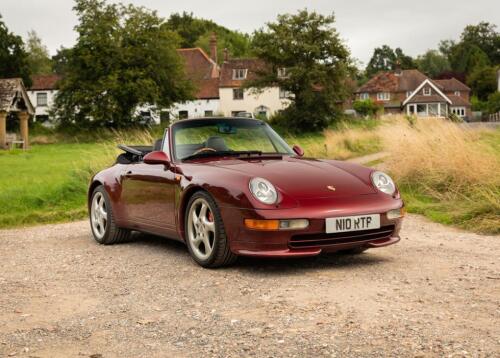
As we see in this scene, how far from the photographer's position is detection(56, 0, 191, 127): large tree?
53.7m

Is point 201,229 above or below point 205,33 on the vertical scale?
below

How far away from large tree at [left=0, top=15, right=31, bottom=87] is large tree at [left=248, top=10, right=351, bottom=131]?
22.7 m

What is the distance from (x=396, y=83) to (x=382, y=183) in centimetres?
9640

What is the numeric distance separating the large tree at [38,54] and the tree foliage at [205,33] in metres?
19.6

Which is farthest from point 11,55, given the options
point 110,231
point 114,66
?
point 110,231

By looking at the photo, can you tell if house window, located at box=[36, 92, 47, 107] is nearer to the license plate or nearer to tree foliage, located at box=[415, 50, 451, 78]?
the license plate

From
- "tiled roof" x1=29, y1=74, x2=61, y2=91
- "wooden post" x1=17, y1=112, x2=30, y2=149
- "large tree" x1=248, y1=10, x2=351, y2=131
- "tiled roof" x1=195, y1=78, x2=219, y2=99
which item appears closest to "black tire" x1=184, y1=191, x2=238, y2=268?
"wooden post" x1=17, y1=112, x2=30, y2=149

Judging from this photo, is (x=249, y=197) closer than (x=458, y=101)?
Yes

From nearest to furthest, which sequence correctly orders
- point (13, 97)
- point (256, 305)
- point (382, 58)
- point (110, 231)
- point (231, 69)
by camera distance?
point (256, 305)
point (110, 231)
point (13, 97)
point (231, 69)
point (382, 58)

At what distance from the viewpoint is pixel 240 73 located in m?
75.9

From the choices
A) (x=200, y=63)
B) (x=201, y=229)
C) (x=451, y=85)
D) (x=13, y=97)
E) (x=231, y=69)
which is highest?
(x=200, y=63)

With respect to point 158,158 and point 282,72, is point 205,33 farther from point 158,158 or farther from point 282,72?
point 158,158

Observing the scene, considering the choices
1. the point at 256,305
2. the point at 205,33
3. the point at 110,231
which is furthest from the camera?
the point at 205,33

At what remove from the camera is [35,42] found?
10850 centimetres
